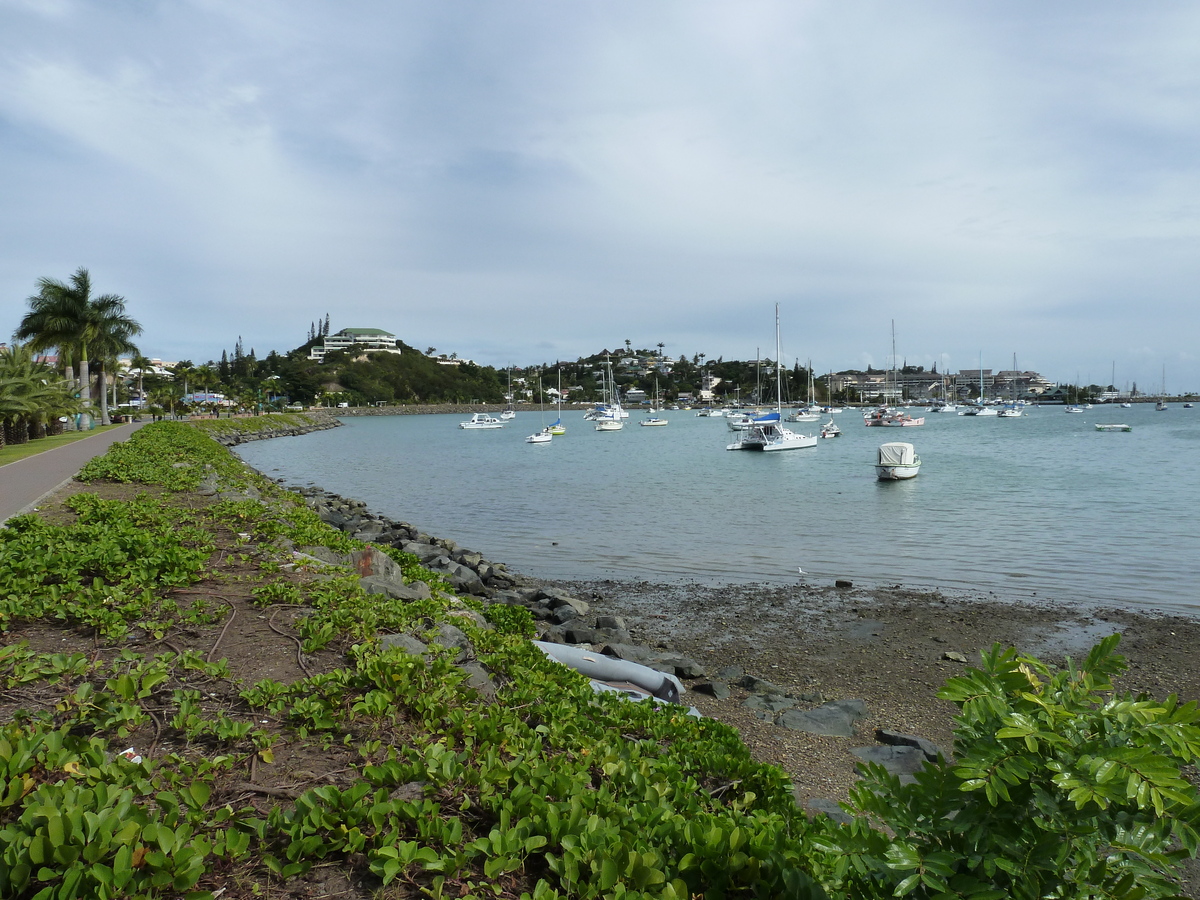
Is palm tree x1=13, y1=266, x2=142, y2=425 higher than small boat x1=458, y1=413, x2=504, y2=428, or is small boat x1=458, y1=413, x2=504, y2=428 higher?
palm tree x1=13, y1=266, x2=142, y2=425

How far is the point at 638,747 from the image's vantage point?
176 inches

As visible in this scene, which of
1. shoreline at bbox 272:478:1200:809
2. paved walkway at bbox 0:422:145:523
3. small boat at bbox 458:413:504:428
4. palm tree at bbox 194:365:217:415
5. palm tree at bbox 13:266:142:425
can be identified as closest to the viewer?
shoreline at bbox 272:478:1200:809

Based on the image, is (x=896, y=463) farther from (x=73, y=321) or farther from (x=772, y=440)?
(x=73, y=321)

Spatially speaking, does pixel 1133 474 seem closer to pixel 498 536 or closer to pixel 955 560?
pixel 955 560

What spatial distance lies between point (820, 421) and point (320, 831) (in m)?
102

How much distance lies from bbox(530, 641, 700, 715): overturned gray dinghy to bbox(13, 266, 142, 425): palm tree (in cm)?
5076

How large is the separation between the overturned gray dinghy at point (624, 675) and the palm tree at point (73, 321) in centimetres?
5076

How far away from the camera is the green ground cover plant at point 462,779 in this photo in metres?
2.10

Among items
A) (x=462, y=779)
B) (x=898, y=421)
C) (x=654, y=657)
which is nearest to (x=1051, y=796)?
(x=462, y=779)

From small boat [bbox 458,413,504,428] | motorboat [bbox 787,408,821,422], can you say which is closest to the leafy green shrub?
small boat [bbox 458,413,504,428]

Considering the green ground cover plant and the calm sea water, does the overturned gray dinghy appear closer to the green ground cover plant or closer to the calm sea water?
the green ground cover plant

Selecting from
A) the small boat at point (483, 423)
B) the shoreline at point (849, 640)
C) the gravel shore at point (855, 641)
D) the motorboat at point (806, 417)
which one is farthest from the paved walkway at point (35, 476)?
the motorboat at point (806, 417)

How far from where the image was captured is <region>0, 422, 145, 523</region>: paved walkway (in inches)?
562

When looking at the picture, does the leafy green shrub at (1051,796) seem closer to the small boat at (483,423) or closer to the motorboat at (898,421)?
the motorboat at (898,421)
